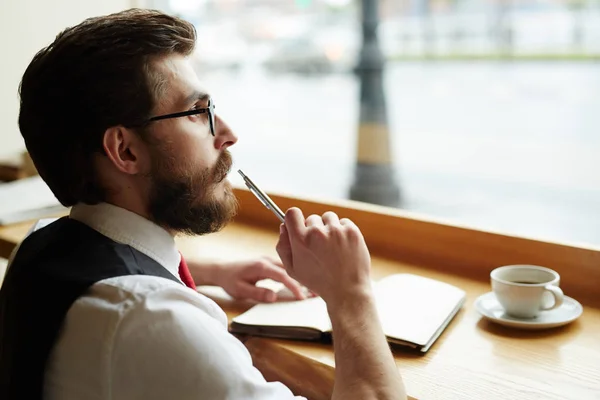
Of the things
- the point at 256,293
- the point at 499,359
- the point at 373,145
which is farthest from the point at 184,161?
the point at 373,145

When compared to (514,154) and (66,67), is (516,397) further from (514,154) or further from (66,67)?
(514,154)

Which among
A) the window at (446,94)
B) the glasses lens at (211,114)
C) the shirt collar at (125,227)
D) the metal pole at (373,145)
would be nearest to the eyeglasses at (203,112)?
the glasses lens at (211,114)

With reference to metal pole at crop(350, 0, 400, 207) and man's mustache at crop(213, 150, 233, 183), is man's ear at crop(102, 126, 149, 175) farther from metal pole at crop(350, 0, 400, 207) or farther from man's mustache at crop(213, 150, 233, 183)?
metal pole at crop(350, 0, 400, 207)

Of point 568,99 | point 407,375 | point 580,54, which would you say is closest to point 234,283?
point 407,375

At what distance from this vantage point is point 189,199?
106cm

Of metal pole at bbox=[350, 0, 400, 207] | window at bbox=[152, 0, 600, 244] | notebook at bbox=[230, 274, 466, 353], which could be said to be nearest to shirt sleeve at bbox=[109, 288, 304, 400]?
notebook at bbox=[230, 274, 466, 353]

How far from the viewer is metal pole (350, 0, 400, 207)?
238 cm

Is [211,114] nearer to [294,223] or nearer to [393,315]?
[294,223]

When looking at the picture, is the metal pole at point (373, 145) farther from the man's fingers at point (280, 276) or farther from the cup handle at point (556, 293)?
the cup handle at point (556, 293)

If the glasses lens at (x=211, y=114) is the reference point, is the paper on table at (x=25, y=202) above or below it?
below

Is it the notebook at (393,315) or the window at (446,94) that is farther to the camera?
the window at (446,94)

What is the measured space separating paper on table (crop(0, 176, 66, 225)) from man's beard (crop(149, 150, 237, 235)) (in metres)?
0.88

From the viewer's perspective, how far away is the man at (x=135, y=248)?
0.81 metres

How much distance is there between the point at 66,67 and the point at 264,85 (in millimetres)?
1891
